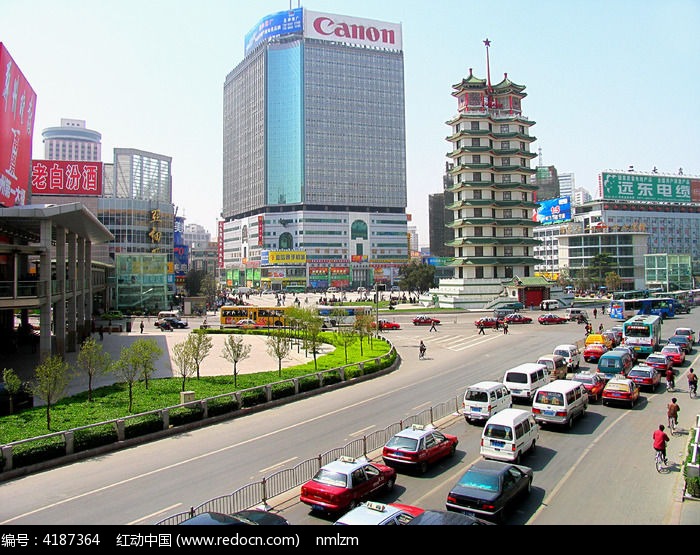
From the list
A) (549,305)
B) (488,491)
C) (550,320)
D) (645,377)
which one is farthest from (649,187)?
(488,491)

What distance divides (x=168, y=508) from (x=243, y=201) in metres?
184

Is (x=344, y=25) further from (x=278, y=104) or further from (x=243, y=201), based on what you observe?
(x=243, y=201)

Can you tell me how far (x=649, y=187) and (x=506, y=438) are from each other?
136m

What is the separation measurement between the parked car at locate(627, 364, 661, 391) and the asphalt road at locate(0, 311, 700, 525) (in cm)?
78

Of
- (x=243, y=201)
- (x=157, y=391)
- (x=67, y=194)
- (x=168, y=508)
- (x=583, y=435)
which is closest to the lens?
(x=168, y=508)

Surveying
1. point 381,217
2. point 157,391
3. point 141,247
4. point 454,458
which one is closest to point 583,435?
point 454,458

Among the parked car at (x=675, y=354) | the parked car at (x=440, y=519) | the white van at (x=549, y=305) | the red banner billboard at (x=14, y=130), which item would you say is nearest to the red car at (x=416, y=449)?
the parked car at (x=440, y=519)

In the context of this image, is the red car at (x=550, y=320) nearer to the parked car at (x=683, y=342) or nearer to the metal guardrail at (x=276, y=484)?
the parked car at (x=683, y=342)

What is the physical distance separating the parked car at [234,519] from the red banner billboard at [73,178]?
83033 mm

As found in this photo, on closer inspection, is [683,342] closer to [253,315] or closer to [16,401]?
[16,401]

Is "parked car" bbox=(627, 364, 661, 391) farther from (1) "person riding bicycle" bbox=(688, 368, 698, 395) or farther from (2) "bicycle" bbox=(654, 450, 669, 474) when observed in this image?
(2) "bicycle" bbox=(654, 450, 669, 474)

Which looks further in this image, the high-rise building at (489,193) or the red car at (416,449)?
the high-rise building at (489,193)

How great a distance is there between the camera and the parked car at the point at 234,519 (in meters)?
10.1

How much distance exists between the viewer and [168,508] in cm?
1430
